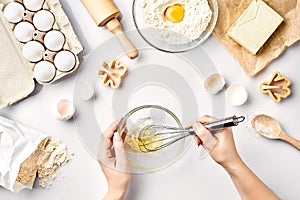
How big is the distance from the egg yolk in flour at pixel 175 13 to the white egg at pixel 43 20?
27cm

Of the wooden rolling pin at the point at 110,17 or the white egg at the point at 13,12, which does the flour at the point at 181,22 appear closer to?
the wooden rolling pin at the point at 110,17

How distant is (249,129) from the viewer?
132cm

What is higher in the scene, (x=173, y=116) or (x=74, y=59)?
(x=74, y=59)

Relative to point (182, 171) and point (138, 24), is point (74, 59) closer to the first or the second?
point (138, 24)

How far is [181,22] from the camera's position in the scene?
4.27ft

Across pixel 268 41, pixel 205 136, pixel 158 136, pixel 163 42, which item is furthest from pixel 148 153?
pixel 268 41

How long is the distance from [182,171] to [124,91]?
229 millimetres

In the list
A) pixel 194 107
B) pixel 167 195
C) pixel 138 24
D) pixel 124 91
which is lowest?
pixel 167 195

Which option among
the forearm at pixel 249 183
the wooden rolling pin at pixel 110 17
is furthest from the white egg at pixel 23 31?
the forearm at pixel 249 183

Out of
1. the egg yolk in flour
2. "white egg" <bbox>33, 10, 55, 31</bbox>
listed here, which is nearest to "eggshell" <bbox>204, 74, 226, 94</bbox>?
the egg yolk in flour

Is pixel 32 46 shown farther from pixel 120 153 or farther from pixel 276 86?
pixel 276 86

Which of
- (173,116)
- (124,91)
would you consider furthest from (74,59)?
(173,116)

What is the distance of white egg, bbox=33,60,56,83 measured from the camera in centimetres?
127

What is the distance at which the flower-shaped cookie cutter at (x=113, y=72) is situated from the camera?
4.26ft
